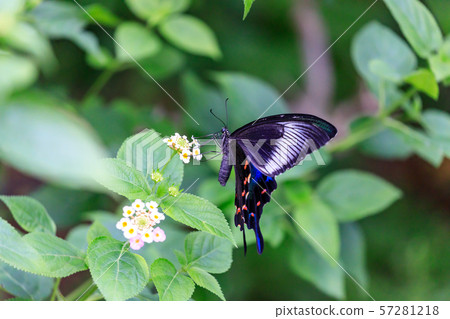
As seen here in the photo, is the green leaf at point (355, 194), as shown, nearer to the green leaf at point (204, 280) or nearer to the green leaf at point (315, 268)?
the green leaf at point (315, 268)

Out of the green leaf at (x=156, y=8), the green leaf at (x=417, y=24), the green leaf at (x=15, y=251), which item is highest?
the green leaf at (x=156, y=8)

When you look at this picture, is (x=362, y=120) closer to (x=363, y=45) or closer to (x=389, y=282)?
(x=363, y=45)

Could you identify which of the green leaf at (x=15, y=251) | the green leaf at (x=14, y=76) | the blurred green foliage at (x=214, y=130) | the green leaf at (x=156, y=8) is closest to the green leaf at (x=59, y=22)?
the blurred green foliage at (x=214, y=130)

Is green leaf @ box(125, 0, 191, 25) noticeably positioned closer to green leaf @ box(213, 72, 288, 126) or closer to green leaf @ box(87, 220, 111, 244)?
green leaf @ box(213, 72, 288, 126)

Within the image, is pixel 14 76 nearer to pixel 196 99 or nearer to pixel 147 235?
pixel 147 235

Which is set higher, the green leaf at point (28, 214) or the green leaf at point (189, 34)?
the green leaf at point (189, 34)
